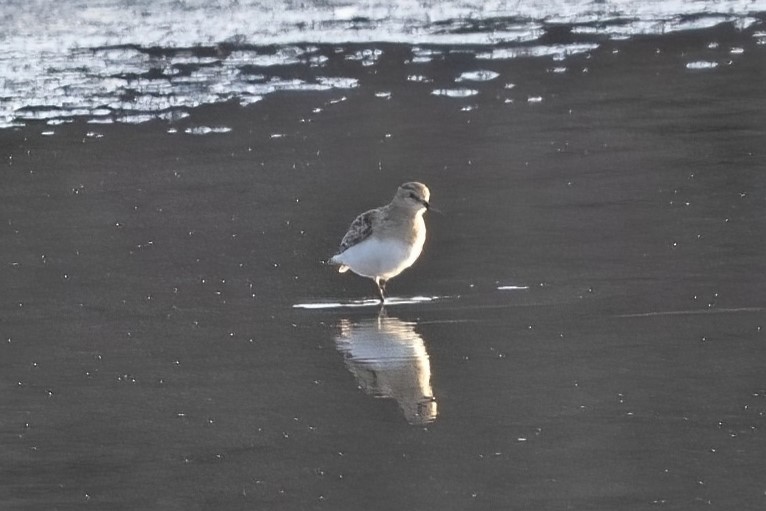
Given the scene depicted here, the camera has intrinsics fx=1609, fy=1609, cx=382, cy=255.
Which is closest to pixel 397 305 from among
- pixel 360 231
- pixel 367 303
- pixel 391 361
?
pixel 367 303

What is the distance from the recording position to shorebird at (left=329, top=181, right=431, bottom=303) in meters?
9.16

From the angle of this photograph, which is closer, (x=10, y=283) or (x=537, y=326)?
(x=537, y=326)

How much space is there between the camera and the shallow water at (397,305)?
6289 millimetres

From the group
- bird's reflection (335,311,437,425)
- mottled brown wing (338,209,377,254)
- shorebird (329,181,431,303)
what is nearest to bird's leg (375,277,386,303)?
shorebird (329,181,431,303)

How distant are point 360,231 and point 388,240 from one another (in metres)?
0.26

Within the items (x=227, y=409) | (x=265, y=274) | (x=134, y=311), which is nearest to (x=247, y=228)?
(x=265, y=274)

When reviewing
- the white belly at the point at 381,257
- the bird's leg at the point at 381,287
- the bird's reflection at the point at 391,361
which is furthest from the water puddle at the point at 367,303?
the bird's reflection at the point at 391,361

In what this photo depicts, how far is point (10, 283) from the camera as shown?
970cm

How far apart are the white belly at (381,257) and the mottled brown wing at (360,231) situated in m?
0.06

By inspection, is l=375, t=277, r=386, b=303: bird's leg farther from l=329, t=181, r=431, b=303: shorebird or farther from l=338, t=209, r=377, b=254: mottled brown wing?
l=338, t=209, r=377, b=254: mottled brown wing

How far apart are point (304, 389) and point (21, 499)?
170 centimetres

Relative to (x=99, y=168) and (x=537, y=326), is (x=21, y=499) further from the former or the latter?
(x=99, y=168)

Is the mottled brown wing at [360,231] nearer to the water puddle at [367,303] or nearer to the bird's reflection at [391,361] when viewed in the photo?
the water puddle at [367,303]

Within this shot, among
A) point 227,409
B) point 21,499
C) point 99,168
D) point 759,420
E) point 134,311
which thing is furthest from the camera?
point 99,168
